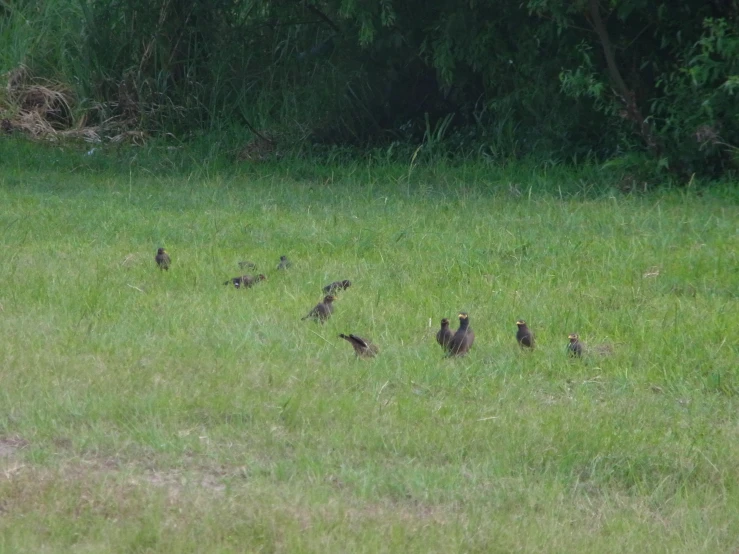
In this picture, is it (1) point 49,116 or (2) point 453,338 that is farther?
(1) point 49,116

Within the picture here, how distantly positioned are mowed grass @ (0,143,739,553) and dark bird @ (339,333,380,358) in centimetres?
8

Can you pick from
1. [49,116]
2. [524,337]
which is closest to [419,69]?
[49,116]

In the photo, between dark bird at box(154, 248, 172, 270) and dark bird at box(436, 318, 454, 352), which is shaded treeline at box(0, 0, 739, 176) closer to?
dark bird at box(154, 248, 172, 270)

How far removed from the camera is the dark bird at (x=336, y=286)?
26.0 feet

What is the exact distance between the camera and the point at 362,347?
659cm

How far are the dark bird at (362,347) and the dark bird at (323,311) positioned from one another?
586 mm

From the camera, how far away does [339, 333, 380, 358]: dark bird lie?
21.6 feet

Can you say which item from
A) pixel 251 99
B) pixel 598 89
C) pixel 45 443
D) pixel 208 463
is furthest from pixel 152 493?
pixel 251 99

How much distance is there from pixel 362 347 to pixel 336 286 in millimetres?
1421

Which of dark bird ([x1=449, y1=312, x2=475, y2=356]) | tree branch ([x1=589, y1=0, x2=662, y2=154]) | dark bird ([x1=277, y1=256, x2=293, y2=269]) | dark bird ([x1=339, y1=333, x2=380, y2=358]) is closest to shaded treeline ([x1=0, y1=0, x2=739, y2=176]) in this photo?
tree branch ([x1=589, y1=0, x2=662, y2=154])

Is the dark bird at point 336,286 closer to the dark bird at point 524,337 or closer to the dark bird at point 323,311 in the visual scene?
the dark bird at point 323,311

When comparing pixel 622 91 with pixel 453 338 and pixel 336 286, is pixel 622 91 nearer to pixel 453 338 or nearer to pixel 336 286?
pixel 336 286

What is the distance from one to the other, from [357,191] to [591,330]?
5.53m

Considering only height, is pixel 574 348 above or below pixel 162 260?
above
